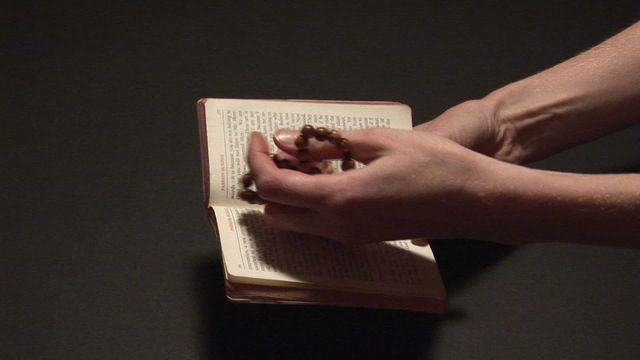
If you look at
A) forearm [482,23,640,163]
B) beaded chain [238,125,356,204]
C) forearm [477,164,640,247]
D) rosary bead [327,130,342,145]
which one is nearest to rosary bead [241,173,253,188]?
beaded chain [238,125,356,204]

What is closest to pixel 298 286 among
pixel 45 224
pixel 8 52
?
pixel 45 224

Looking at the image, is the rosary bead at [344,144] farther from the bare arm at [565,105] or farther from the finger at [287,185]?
the bare arm at [565,105]

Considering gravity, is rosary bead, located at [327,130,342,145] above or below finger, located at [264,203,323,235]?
above

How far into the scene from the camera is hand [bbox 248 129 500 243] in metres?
0.78

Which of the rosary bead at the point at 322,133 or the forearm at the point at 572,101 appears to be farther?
the forearm at the point at 572,101

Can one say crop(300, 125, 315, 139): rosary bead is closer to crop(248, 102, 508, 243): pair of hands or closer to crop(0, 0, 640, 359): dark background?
crop(248, 102, 508, 243): pair of hands

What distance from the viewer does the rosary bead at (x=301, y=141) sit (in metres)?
0.83

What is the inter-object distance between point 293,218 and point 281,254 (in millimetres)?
45

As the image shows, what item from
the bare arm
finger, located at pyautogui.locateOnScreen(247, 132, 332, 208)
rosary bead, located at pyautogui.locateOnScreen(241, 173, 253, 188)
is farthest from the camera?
the bare arm

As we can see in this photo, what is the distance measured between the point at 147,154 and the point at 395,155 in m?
0.39

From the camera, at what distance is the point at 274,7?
4.37ft

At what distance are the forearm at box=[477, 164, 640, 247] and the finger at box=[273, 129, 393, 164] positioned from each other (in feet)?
0.35

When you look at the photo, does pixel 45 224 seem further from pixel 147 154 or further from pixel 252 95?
pixel 252 95

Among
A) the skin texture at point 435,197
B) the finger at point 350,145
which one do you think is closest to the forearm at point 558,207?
the skin texture at point 435,197
